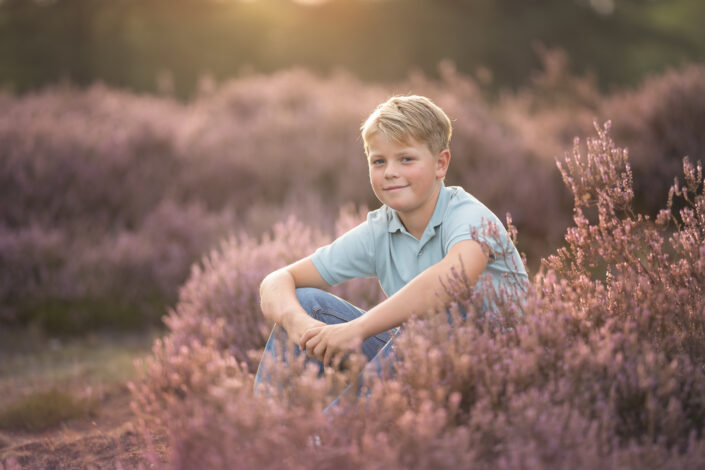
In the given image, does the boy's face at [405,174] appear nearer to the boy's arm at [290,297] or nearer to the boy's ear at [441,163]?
the boy's ear at [441,163]

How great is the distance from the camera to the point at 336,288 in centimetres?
367

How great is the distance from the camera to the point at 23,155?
6.29 meters

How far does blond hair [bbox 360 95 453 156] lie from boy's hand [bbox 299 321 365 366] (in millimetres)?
772

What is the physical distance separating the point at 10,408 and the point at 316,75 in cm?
899

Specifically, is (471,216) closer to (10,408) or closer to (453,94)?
(10,408)

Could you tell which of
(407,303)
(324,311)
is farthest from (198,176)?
(407,303)

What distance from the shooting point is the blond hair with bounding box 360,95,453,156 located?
244 cm

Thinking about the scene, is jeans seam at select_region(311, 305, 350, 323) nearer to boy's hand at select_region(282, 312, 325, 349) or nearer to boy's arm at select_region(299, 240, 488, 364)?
boy's hand at select_region(282, 312, 325, 349)

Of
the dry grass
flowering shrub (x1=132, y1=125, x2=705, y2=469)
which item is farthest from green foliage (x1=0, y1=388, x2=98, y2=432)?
flowering shrub (x1=132, y1=125, x2=705, y2=469)

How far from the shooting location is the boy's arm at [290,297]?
93.7 inches

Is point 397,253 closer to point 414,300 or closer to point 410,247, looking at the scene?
point 410,247

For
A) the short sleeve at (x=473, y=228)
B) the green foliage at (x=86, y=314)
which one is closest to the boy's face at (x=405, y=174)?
the short sleeve at (x=473, y=228)

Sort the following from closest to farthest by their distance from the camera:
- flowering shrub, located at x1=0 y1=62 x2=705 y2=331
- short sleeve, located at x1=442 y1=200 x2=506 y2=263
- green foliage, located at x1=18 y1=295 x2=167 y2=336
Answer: short sleeve, located at x1=442 y1=200 x2=506 y2=263, green foliage, located at x1=18 y1=295 x2=167 y2=336, flowering shrub, located at x1=0 y1=62 x2=705 y2=331

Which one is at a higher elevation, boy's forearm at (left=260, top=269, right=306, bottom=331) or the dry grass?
boy's forearm at (left=260, top=269, right=306, bottom=331)
